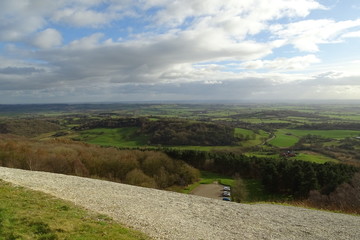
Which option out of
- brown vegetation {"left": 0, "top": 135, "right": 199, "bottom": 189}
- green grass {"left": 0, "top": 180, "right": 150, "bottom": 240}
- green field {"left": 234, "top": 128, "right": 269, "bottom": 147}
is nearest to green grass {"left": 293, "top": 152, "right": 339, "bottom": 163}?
green field {"left": 234, "top": 128, "right": 269, "bottom": 147}

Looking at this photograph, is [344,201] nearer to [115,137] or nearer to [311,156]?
[311,156]

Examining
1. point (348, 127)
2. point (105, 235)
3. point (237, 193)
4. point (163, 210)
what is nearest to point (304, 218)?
point (163, 210)

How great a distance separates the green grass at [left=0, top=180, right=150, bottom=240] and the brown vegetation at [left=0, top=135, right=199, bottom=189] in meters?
26.9

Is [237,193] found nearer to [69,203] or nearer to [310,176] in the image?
[310,176]

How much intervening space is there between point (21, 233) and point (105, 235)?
145 inches

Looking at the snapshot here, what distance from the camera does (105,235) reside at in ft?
36.0

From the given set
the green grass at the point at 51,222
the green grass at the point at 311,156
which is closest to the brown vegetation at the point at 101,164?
the green grass at the point at 51,222

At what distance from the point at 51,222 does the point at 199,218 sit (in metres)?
9.70

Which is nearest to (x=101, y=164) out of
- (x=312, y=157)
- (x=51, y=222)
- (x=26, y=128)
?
(x=51, y=222)

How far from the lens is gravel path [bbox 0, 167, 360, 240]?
45.4ft

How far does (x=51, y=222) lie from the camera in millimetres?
11578

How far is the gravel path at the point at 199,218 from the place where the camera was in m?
13.9

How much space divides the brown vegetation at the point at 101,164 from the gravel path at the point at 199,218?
19.9 meters

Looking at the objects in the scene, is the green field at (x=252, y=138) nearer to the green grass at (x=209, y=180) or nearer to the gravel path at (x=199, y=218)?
the green grass at (x=209, y=180)
